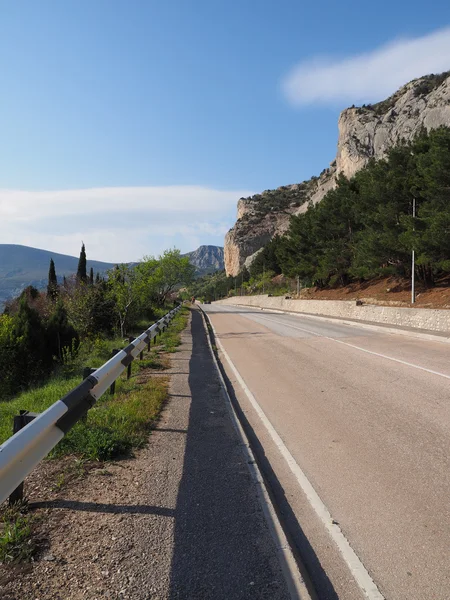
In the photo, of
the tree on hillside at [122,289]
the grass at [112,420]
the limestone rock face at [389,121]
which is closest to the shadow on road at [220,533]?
the grass at [112,420]

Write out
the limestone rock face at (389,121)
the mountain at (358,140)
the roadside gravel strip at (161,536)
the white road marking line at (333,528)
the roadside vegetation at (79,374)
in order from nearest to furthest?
the roadside gravel strip at (161,536) → the white road marking line at (333,528) → the roadside vegetation at (79,374) → the limestone rock face at (389,121) → the mountain at (358,140)

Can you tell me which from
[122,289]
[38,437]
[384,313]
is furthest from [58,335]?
[384,313]

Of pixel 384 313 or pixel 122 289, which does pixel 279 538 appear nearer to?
pixel 122 289

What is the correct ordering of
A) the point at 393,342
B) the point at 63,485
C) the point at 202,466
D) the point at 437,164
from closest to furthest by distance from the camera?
1. the point at 63,485
2. the point at 202,466
3. the point at 393,342
4. the point at 437,164

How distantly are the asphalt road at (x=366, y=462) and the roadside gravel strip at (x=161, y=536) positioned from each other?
15.4 inches

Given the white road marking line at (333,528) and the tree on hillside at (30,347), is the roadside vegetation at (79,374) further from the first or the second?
the white road marking line at (333,528)

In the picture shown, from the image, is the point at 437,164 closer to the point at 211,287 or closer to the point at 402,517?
the point at 402,517

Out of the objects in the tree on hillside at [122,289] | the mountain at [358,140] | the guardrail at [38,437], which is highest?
the mountain at [358,140]

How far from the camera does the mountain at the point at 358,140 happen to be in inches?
2719

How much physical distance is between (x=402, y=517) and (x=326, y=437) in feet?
6.73

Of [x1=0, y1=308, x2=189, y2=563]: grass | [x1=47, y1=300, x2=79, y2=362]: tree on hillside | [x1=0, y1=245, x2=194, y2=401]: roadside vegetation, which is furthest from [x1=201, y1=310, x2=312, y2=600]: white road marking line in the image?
[x1=47, y1=300, x2=79, y2=362]: tree on hillside

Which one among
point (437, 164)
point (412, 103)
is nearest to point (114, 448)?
point (437, 164)

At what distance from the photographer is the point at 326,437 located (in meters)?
5.65

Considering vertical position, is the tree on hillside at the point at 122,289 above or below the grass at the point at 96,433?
above
